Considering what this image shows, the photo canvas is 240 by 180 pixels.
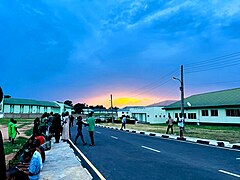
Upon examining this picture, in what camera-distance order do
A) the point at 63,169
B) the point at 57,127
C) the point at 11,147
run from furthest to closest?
the point at 57,127, the point at 11,147, the point at 63,169

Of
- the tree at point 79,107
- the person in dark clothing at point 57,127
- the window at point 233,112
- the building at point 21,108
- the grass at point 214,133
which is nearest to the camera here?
the person in dark clothing at point 57,127

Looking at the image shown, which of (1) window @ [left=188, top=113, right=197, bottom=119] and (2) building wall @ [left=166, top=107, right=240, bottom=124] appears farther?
(1) window @ [left=188, top=113, right=197, bottom=119]

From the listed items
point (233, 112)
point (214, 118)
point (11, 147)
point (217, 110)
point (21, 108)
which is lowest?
A: point (11, 147)

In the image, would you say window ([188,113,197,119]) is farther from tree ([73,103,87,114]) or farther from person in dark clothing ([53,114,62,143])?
tree ([73,103,87,114])

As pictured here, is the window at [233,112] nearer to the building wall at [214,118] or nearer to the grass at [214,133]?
the building wall at [214,118]

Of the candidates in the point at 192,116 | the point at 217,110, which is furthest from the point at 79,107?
the point at 217,110

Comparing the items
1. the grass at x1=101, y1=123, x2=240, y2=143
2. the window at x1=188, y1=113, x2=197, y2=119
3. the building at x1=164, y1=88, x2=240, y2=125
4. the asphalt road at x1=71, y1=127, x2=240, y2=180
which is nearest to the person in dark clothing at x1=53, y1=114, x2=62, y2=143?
the asphalt road at x1=71, y1=127, x2=240, y2=180

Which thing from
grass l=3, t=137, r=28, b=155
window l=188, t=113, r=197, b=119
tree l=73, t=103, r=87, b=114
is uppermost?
tree l=73, t=103, r=87, b=114

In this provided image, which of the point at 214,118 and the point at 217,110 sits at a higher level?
the point at 217,110

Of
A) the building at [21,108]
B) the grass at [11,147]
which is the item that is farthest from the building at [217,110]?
the building at [21,108]

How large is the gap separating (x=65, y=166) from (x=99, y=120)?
49.5 metres

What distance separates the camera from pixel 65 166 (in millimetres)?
8172

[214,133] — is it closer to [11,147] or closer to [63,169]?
[11,147]

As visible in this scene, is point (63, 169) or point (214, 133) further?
point (214, 133)
